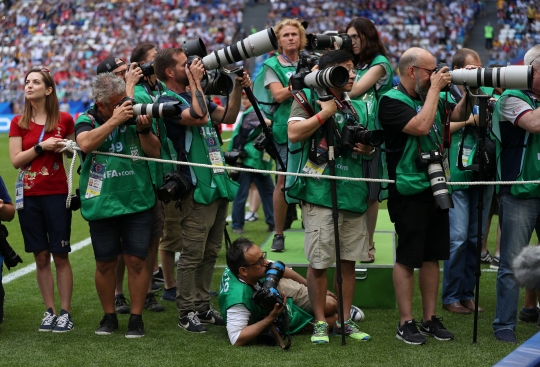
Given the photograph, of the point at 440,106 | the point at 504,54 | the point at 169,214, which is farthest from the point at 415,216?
the point at 504,54

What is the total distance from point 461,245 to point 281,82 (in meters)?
2.01

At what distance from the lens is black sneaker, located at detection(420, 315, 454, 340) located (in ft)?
17.1

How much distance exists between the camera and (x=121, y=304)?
20.5ft

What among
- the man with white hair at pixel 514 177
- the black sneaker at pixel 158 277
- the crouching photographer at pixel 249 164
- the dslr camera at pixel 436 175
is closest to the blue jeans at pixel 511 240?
the man with white hair at pixel 514 177

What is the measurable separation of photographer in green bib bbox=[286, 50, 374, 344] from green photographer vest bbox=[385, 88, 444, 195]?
0.85 ft

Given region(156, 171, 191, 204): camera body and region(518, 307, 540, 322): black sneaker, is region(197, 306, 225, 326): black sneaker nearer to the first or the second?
region(156, 171, 191, 204): camera body

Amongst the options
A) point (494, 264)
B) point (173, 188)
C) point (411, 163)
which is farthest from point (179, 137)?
point (494, 264)

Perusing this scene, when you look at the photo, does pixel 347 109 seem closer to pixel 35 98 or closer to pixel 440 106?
pixel 440 106

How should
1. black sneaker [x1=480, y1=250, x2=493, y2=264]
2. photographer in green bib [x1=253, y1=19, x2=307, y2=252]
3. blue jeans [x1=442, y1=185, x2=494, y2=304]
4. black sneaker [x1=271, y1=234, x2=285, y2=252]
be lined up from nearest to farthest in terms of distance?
blue jeans [x1=442, y1=185, x2=494, y2=304] < photographer in green bib [x1=253, y1=19, x2=307, y2=252] < black sneaker [x1=271, y1=234, x2=285, y2=252] < black sneaker [x1=480, y1=250, x2=493, y2=264]

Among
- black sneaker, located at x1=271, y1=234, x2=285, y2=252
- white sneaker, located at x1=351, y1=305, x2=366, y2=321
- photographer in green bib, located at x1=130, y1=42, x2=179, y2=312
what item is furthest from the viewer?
black sneaker, located at x1=271, y1=234, x2=285, y2=252

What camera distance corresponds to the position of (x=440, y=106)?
5215 mm

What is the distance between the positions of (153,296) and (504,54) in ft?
82.8

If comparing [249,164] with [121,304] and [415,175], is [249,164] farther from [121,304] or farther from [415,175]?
[415,175]

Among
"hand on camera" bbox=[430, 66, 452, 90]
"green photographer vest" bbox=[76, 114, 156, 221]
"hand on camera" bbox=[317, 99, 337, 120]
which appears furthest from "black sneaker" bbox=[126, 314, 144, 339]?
"hand on camera" bbox=[430, 66, 452, 90]
